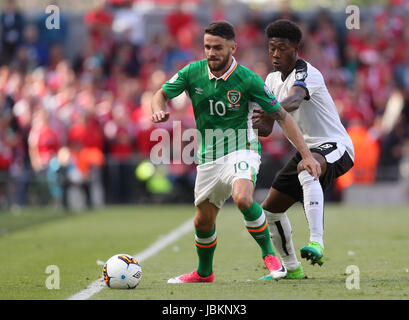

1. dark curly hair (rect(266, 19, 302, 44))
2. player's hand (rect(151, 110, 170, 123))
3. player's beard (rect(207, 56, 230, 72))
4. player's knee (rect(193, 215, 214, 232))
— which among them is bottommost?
player's knee (rect(193, 215, 214, 232))

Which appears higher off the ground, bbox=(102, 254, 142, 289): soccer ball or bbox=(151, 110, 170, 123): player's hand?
bbox=(151, 110, 170, 123): player's hand

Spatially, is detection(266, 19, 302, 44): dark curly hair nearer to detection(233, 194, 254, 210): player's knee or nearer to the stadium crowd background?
detection(233, 194, 254, 210): player's knee

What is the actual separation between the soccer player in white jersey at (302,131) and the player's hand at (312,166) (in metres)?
0.13

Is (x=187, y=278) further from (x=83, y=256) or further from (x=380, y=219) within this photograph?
(x=380, y=219)

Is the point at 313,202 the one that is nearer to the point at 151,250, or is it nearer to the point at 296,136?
the point at 296,136

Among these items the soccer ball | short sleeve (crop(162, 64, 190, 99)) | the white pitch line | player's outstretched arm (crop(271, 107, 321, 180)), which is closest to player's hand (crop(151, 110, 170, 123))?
short sleeve (crop(162, 64, 190, 99))

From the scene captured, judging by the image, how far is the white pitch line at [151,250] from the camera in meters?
7.04

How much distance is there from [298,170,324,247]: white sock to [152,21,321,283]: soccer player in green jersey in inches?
5.6

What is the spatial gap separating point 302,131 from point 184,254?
3025 mm

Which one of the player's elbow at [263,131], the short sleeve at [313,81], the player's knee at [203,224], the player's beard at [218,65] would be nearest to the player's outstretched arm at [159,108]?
the player's beard at [218,65]

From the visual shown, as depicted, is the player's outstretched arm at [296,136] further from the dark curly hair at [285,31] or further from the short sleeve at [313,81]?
the dark curly hair at [285,31]

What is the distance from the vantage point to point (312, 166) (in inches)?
300

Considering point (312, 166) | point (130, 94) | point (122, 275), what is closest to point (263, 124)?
point (312, 166)

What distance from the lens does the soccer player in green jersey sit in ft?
24.8
